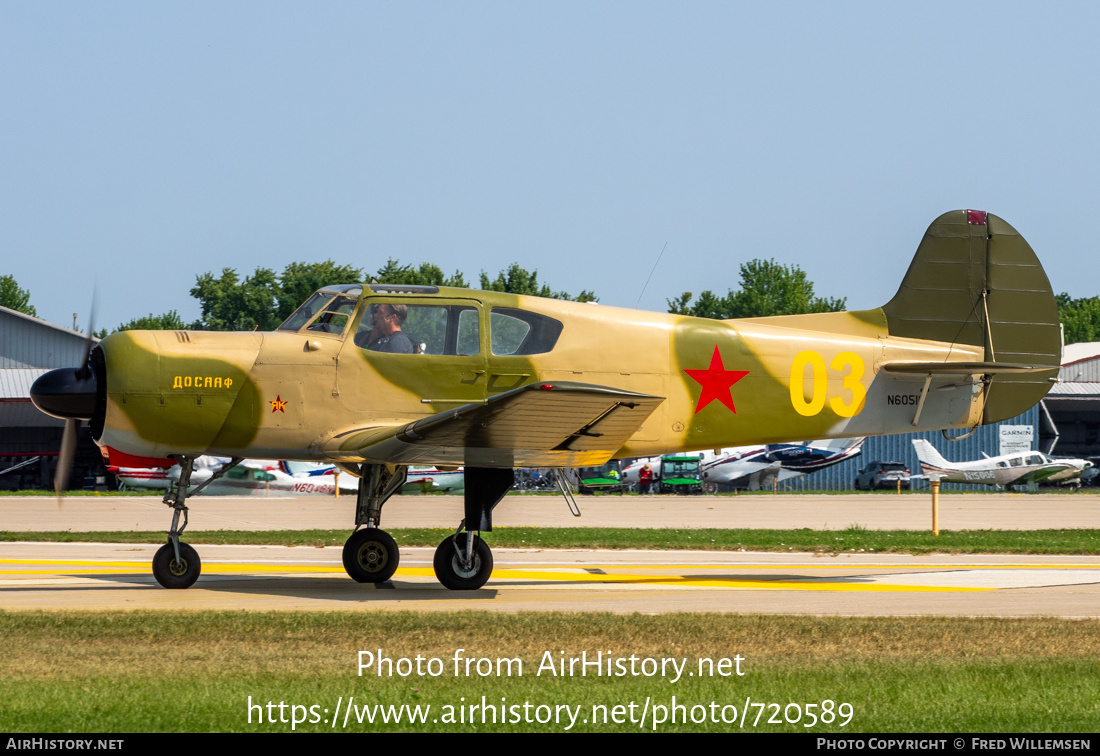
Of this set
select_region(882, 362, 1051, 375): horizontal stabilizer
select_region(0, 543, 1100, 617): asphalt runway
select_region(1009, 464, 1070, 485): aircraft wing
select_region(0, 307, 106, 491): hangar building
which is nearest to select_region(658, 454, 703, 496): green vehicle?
select_region(1009, 464, 1070, 485): aircraft wing

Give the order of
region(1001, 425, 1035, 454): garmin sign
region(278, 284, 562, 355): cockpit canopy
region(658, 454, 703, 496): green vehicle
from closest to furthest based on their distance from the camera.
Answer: region(278, 284, 562, 355): cockpit canopy → region(658, 454, 703, 496): green vehicle → region(1001, 425, 1035, 454): garmin sign

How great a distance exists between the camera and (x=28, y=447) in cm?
4988

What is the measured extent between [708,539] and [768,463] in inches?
1186

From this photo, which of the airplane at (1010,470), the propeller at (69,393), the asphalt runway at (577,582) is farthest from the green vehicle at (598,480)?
the propeller at (69,393)

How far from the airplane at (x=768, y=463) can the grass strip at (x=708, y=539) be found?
1060 inches

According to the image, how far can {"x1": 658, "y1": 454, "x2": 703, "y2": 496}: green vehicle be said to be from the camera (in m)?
45.9

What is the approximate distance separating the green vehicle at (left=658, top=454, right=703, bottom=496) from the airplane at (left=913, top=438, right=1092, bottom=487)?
34.0ft

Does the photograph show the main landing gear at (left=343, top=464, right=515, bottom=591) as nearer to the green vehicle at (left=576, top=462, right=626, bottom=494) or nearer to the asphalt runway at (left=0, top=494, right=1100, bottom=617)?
the asphalt runway at (left=0, top=494, right=1100, bottom=617)

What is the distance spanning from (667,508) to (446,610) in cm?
2238

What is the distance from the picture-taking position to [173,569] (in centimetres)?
1195

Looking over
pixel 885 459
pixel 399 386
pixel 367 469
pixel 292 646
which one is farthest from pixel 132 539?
pixel 885 459

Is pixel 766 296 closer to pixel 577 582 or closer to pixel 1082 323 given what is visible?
pixel 1082 323
